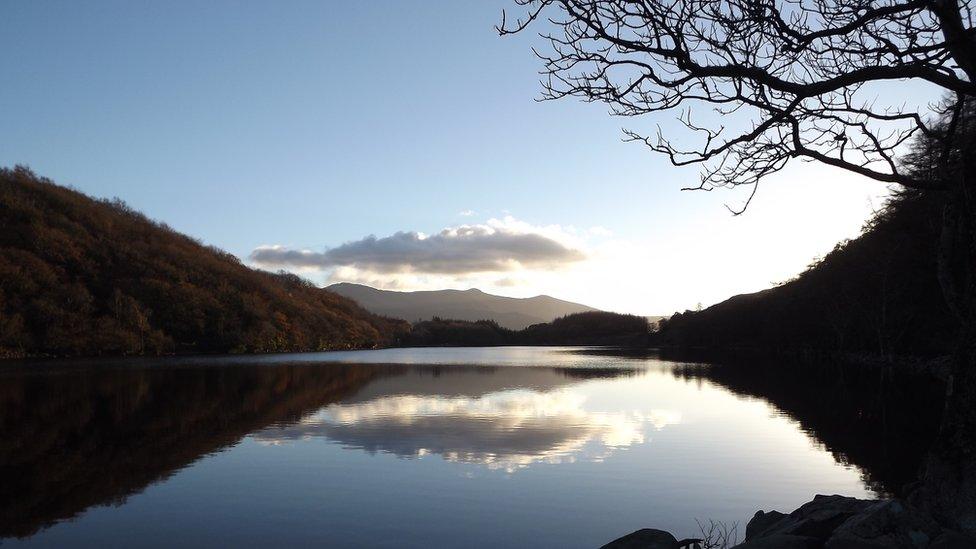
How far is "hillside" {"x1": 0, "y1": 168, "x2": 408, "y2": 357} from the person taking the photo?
55812mm

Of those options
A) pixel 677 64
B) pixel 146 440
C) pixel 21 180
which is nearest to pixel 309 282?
pixel 21 180

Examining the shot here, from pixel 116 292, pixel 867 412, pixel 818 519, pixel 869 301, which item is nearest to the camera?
pixel 818 519

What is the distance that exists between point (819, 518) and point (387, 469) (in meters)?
6.86

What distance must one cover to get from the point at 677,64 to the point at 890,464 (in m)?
8.96

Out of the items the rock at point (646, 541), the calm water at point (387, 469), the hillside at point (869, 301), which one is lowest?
the calm water at point (387, 469)

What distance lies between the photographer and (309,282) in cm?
13600

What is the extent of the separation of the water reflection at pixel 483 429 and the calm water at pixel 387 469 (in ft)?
0.22

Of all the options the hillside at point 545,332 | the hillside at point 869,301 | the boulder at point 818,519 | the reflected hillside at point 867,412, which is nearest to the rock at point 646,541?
the boulder at point 818,519

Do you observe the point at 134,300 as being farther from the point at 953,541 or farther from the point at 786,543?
the point at 953,541

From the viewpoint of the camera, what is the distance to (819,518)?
6445 mm

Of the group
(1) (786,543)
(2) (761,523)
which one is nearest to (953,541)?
(1) (786,543)

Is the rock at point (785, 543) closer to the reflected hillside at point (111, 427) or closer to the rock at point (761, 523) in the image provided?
the rock at point (761, 523)

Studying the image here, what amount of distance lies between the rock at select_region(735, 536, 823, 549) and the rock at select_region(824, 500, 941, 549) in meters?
0.18

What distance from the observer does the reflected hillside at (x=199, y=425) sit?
10242 millimetres
